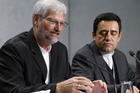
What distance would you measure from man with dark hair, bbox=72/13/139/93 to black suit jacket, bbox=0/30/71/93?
Answer: 0.36 meters

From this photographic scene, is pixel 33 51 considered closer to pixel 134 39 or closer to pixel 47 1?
pixel 47 1

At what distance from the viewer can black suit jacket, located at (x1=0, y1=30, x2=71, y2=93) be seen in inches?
66.0

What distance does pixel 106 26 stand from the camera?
2311 millimetres

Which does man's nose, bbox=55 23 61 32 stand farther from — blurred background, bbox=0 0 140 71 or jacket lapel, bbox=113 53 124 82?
blurred background, bbox=0 0 140 71

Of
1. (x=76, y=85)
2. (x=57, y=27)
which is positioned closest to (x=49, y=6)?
(x=57, y=27)

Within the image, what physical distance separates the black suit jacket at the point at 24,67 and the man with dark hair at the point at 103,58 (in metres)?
0.36

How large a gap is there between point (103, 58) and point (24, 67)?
0.78m

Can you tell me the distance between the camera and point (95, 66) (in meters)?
2.31

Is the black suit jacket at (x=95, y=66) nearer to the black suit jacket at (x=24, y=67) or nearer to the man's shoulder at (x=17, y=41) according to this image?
the black suit jacket at (x=24, y=67)

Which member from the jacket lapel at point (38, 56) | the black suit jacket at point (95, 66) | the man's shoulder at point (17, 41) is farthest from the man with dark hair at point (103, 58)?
the man's shoulder at point (17, 41)

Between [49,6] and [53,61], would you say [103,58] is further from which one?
[49,6]

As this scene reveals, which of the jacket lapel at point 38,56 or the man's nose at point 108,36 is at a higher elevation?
the man's nose at point 108,36

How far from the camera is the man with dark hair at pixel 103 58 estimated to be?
228cm

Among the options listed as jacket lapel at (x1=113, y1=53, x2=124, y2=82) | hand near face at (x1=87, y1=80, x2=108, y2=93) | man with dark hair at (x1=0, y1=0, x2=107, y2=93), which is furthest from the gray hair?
jacket lapel at (x1=113, y1=53, x2=124, y2=82)
